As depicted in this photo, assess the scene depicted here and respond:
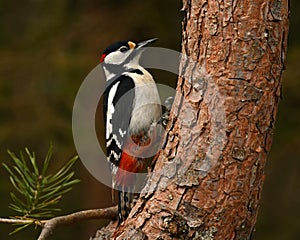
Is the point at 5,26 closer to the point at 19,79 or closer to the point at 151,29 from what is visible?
the point at 19,79

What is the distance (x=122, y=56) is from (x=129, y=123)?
502 millimetres

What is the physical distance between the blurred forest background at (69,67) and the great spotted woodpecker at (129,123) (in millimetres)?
1416

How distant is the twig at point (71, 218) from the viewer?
2658mm

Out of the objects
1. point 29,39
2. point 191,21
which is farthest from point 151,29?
point 191,21

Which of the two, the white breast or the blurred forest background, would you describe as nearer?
the white breast

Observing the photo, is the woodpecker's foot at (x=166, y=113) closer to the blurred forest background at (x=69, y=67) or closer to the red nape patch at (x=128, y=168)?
the red nape patch at (x=128, y=168)

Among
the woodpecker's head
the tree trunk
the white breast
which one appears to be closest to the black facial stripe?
the woodpecker's head

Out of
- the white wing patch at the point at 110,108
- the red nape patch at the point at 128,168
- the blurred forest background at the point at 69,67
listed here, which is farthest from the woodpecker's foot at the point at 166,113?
the blurred forest background at the point at 69,67

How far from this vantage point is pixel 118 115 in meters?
3.35

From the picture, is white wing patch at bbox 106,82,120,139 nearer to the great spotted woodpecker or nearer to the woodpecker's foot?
the great spotted woodpecker

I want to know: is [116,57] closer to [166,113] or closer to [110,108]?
[110,108]

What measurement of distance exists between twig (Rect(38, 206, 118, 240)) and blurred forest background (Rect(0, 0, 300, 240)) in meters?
1.96

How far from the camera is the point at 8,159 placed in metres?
5.37

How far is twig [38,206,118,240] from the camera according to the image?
2.66 m
